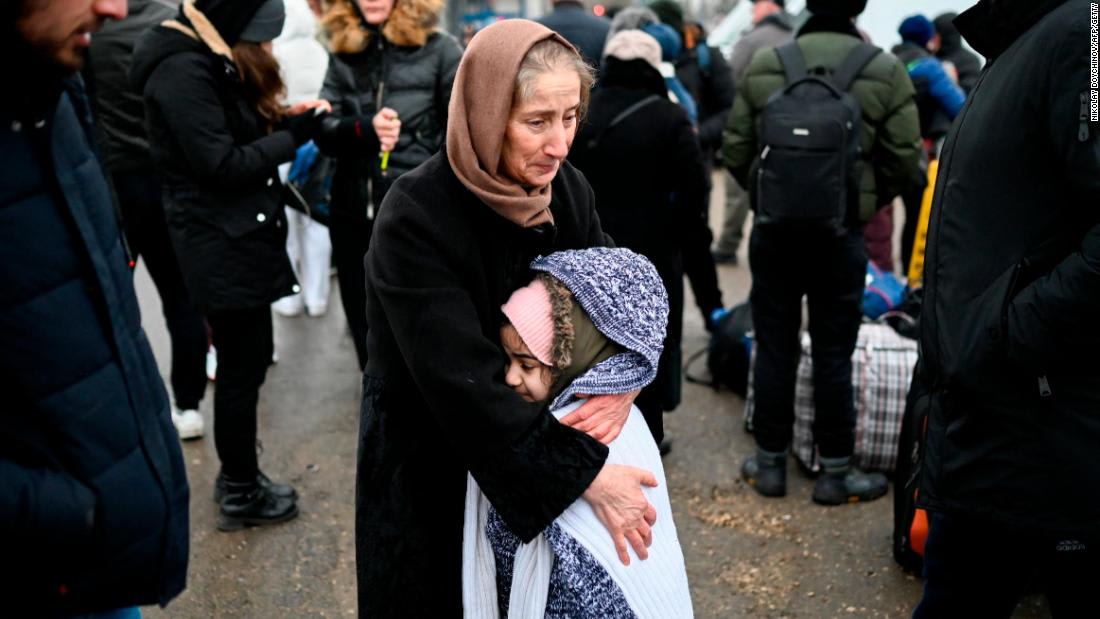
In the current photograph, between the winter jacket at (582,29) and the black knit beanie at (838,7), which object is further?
the winter jacket at (582,29)

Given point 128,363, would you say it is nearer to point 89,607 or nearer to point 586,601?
point 89,607

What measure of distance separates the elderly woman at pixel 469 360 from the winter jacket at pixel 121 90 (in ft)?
8.99

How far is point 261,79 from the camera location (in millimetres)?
3475

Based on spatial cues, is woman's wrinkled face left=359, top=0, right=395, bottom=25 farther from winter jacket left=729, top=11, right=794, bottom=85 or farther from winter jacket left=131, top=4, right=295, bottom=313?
winter jacket left=729, top=11, right=794, bottom=85

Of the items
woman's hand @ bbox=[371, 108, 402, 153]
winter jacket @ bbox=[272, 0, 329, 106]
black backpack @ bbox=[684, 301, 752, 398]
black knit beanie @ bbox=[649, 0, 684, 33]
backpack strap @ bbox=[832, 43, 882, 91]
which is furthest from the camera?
black knit beanie @ bbox=[649, 0, 684, 33]

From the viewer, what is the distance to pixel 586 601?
1.82m

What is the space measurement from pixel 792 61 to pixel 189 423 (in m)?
3.00

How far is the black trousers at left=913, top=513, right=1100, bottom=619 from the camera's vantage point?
212 centimetres

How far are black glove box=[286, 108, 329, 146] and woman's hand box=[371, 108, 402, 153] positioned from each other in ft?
0.69

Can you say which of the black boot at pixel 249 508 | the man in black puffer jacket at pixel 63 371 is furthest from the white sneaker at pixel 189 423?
the man in black puffer jacket at pixel 63 371

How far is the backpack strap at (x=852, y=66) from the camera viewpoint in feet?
12.1

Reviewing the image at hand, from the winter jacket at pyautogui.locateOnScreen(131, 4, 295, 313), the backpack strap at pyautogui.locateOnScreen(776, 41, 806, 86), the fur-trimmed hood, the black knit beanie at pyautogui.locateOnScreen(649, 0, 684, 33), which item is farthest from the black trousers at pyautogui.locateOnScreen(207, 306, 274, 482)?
the black knit beanie at pyautogui.locateOnScreen(649, 0, 684, 33)

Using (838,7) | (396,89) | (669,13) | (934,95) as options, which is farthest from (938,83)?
(396,89)

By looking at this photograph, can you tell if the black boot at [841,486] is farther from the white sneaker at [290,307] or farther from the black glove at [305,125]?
the white sneaker at [290,307]
